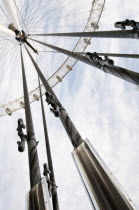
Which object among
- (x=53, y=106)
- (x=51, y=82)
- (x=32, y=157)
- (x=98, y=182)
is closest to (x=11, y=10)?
(x=53, y=106)

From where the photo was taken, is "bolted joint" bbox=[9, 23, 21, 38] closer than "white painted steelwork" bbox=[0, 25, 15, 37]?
No

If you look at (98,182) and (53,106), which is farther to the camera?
A: (53,106)

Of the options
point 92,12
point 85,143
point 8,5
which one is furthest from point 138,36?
point 92,12

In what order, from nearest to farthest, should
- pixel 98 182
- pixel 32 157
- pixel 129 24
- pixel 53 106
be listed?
1. pixel 98 182
2. pixel 32 157
3. pixel 53 106
4. pixel 129 24

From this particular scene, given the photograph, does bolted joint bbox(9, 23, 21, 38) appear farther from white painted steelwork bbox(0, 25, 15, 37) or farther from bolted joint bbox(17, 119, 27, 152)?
bolted joint bbox(17, 119, 27, 152)

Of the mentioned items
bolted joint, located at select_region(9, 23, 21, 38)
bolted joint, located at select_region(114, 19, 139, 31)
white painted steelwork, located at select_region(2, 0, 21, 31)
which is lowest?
bolted joint, located at select_region(114, 19, 139, 31)

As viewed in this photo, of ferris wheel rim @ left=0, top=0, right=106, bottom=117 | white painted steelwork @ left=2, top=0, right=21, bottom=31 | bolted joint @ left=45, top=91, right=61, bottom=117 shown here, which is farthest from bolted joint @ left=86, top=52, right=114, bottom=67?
ferris wheel rim @ left=0, top=0, right=106, bottom=117

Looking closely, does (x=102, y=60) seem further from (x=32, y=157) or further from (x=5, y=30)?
(x=5, y=30)

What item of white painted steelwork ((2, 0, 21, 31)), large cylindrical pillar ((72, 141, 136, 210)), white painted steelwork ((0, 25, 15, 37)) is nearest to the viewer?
large cylindrical pillar ((72, 141, 136, 210))

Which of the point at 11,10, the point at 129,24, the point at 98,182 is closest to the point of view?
the point at 98,182

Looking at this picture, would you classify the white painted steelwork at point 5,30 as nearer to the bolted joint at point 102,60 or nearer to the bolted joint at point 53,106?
the bolted joint at point 102,60

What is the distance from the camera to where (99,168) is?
4.36 meters

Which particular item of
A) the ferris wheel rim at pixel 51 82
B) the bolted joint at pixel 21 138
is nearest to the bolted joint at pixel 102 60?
the bolted joint at pixel 21 138

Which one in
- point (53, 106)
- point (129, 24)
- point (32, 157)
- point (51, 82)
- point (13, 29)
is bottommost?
point (32, 157)
